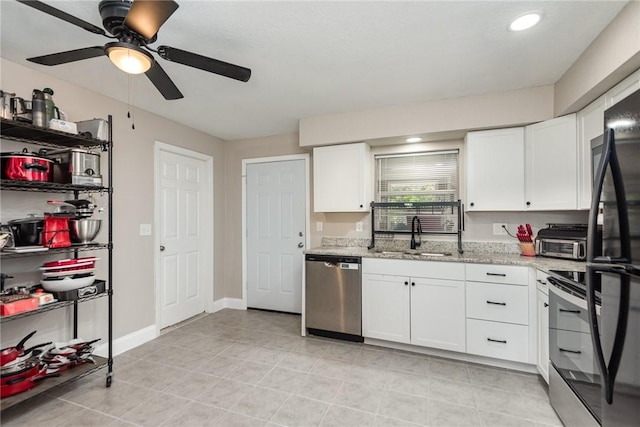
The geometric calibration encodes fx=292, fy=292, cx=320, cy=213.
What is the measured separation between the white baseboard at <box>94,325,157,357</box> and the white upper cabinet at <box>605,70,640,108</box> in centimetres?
423

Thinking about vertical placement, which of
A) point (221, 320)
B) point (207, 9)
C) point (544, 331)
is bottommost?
point (221, 320)

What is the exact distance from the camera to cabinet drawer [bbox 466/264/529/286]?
241 cm

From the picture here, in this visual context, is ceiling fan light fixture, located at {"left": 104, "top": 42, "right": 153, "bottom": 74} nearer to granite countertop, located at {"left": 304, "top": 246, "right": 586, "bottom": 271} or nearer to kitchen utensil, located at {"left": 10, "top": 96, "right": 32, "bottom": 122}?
kitchen utensil, located at {"left": 10, "top": 96, "right": 32, "bottom": 122}

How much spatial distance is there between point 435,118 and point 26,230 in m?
3.41

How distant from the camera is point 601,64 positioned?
1.84 m

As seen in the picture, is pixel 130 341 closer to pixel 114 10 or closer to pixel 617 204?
pixel 114 10

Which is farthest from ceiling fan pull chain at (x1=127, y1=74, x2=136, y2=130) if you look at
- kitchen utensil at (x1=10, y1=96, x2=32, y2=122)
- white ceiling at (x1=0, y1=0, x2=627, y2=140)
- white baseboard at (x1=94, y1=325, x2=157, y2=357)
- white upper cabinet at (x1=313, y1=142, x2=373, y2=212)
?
white baseboard at (x1=94, y1=325, x2=157, y2=357)

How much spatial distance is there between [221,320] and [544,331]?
3334 millimetres

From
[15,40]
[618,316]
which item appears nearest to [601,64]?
[618,316]

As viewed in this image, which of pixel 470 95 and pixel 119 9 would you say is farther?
pixel 470 95

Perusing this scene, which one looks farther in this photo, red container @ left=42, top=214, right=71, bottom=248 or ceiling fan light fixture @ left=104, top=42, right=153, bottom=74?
red container @ left=42, top=214, right=71, bottom=248

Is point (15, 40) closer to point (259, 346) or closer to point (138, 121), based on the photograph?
point (138, 121)

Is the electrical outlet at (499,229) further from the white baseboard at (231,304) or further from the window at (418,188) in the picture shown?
the white baseboard at (231,304)

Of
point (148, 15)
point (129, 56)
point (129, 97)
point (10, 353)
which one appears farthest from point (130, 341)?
point (148, 15)
